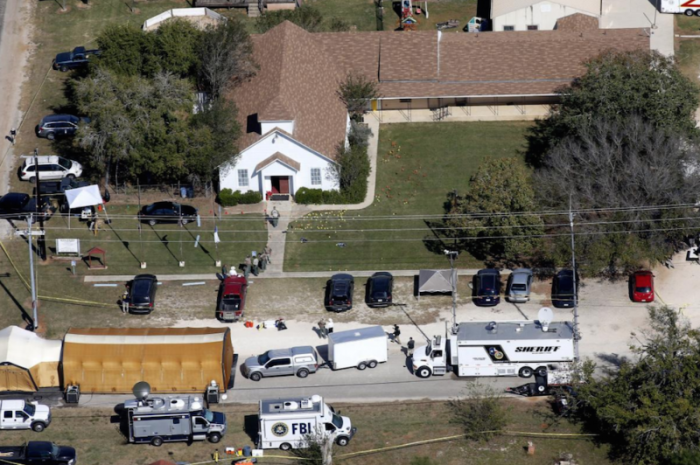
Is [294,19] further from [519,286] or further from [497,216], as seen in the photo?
[519,286]

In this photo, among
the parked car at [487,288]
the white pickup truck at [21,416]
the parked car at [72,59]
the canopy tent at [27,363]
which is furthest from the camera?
the parked car at [72,59]

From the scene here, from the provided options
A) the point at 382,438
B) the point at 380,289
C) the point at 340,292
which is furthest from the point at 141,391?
the point at 380,289

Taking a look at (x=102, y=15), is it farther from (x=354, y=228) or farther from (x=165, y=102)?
(x=354, y=228)

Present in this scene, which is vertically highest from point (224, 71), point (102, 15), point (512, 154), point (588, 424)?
point (102, 15)

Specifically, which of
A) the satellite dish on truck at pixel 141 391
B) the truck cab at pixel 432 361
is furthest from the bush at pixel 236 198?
the satellite dish on truck at pixel 141 391

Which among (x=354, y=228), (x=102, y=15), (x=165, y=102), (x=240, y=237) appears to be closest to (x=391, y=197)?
(x=354, y=228)

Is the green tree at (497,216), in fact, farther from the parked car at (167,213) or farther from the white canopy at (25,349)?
the white canopy at (25,349)
